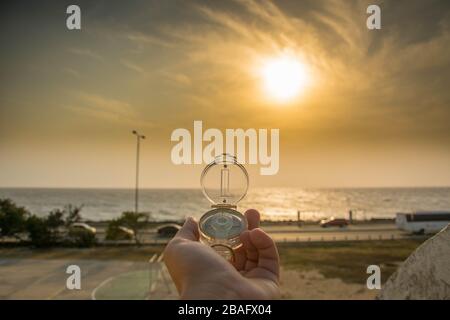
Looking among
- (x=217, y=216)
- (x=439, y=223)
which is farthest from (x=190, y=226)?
(x=439, y=223)

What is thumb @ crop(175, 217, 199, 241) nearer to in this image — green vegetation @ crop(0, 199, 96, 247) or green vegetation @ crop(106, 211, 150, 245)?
green vegetation @ crop(106, 211, 150, 245)

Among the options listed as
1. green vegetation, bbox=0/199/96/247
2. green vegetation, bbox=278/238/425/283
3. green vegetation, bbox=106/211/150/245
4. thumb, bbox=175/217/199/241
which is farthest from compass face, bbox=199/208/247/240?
green vegetation, bbox=0/199/96/247

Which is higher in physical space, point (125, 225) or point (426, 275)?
point (426, 275)

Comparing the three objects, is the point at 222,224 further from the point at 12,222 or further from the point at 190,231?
the point at 12,222

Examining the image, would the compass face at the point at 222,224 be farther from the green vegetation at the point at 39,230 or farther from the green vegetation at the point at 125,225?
the green vegetation at the point at 39,230

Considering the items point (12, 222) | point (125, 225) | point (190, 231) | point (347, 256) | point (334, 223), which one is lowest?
point (347, 256)

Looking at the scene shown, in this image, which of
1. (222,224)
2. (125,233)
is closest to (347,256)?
(125,233)

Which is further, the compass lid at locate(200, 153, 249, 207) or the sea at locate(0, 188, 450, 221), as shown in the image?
the sea at locate(0, 188, 450, 221)
